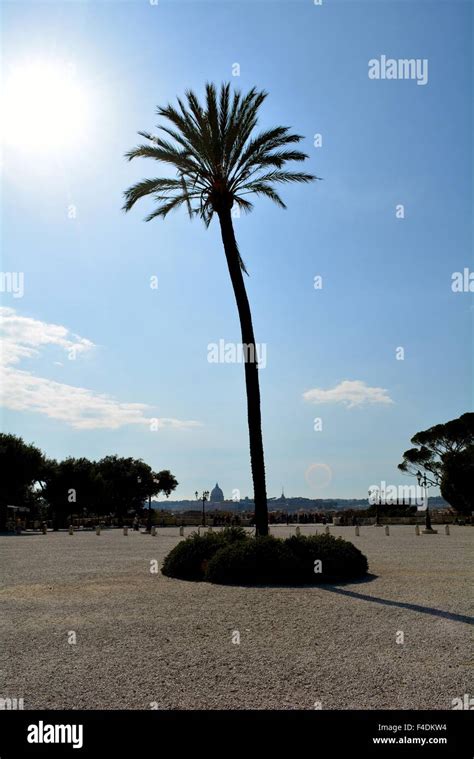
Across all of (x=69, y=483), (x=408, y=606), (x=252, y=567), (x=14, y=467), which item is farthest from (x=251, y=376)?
(x=69, y=483)

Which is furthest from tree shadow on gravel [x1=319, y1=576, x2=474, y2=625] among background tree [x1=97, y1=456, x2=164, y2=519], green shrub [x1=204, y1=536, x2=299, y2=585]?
background tree [x1=97, y1=456, x2=164, y2=519]

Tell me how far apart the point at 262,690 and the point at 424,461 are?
227ft

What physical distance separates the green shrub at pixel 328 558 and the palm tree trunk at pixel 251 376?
53.0 inches

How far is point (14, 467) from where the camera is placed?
152ft

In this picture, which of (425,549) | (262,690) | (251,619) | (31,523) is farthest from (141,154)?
(31,523)

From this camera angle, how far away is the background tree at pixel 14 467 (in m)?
45.8

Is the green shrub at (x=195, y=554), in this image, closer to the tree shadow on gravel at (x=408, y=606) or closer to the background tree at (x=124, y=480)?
the tree shadow on gravel at (x=408, y=606)

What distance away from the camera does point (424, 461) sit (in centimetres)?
7162

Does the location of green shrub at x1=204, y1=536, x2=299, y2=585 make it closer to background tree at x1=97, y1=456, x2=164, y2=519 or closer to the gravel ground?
the gravel ground

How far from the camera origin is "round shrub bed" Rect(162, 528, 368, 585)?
14.0 meters
